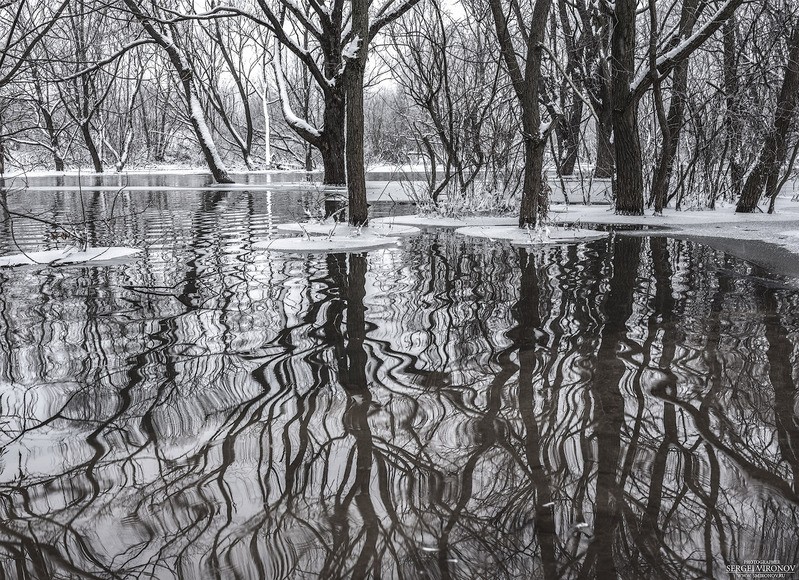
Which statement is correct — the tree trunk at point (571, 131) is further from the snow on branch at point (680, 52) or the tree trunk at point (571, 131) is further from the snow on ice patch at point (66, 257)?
the snow on ice patch at point (66, 257)

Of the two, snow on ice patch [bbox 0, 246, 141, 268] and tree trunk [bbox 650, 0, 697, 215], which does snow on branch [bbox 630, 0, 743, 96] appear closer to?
tree trunk [bbox 650, 0, 697, 215]

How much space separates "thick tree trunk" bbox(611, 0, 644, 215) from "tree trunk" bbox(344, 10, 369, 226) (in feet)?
15.6

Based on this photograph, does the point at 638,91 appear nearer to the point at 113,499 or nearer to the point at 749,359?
the point at 749,359

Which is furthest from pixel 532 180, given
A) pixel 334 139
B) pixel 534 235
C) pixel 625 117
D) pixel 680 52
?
pixel 334 139

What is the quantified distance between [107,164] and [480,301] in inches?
1794

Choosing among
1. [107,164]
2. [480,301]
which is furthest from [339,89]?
[107,164]

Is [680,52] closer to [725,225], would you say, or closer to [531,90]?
[725,225]

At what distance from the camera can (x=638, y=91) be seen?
39.5 feet

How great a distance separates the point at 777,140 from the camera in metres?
12.1

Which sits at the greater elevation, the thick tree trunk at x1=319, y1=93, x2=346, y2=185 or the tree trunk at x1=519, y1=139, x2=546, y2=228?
the thick tree trunk at x1=319, y1=93, x2=346, y2=185

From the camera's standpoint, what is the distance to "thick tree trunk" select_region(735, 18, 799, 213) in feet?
38.2

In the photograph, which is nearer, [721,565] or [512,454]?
[721,565]

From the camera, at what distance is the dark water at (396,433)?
7.36 feet

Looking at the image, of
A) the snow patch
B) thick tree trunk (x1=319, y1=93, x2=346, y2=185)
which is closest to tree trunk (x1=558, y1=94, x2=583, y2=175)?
the snow patch
